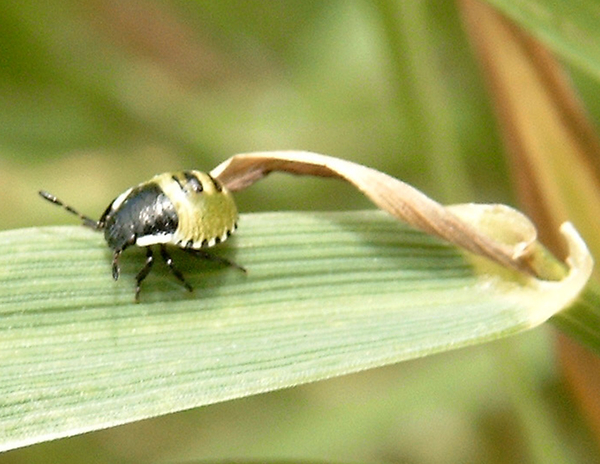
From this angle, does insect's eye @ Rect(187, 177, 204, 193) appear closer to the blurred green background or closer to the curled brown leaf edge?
the curled brown leaf edge

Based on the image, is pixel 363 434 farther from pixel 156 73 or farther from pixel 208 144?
pixel 156 73

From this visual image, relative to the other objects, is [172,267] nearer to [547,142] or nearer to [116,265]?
[116,265]

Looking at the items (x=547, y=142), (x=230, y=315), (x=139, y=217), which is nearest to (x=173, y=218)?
(x=139, y=217)

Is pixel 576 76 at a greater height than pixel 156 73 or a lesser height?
greater

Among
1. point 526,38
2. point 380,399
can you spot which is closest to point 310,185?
point 380,399

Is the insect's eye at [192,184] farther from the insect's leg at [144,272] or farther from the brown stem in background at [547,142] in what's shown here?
the brown stem in background at [547,142]

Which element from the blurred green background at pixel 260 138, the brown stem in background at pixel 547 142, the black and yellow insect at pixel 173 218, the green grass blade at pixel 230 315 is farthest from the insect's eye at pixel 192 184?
the blurred green background at pixel 260 138
